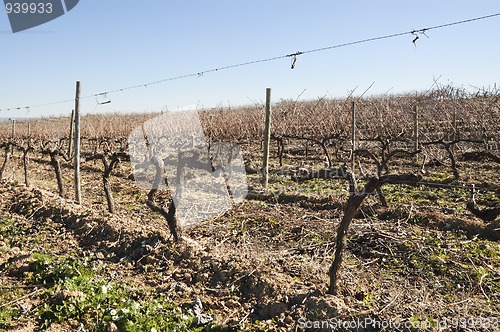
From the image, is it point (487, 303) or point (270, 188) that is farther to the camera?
point (270, 188)

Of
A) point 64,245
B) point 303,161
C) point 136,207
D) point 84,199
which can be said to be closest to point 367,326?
point 64,245

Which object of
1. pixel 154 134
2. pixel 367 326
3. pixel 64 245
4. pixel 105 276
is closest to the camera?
pixel 367 326

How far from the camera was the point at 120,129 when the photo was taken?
2145cm

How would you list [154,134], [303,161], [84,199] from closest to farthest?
[84,199]
[303,161]
[154,134]

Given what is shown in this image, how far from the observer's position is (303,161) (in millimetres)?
12484

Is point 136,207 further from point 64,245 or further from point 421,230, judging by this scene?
point 421,230

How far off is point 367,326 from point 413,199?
4.64m

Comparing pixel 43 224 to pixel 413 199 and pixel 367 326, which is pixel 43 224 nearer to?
pixel 367 326

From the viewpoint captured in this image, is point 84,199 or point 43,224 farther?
point 84,199

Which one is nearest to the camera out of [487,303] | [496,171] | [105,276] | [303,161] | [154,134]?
[487,303]

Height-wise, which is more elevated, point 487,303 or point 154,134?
point 154,134

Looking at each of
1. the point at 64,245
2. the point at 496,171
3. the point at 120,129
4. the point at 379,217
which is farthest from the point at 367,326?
the point at 120,129

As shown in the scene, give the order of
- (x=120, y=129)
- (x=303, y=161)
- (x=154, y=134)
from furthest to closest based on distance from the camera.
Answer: (x=120, y=129)
(x=154, y=134)
(x=303, y=161)

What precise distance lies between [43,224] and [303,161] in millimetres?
8262
